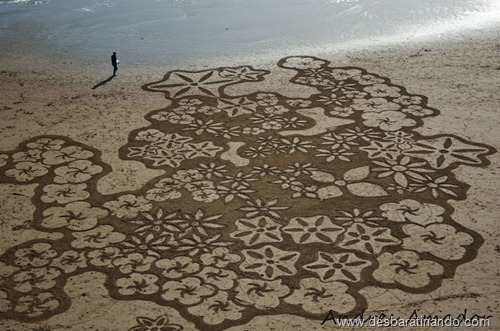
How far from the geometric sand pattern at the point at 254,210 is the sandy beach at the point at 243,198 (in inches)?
0.5

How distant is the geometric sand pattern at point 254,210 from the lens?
12.9 ft

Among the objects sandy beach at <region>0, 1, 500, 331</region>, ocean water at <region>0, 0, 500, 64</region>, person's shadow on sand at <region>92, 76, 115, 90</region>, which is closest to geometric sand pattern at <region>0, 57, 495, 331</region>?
sandy beach at <region>0, 1, 500, 331</region>

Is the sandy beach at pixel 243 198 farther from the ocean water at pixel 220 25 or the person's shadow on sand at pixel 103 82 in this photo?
the ocean water at pixel 220 25

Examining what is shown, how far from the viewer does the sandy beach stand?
12.4 ft

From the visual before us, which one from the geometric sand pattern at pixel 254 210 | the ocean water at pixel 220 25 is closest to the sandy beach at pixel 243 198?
the geometric sand pattern at pixel 254 210

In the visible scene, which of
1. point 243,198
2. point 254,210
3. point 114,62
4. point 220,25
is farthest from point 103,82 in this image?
point 254,210

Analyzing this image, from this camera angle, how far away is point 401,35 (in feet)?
25.4

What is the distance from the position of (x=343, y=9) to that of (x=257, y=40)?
1392 mm

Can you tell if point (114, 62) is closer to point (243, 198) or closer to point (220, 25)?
point (220, 25)

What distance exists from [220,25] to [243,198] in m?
3.90

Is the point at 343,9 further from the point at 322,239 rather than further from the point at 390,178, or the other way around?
the point at 322,239

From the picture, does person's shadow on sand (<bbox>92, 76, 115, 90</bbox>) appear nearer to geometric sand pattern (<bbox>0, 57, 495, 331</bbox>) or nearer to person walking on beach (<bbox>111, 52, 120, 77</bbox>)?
person walking on beach (<bbox>111, 52, 120, 77</bbox>)

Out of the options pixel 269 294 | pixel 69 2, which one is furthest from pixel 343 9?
pixel 269 294

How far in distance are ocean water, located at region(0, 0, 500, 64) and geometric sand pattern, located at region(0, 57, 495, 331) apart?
1.41 m
